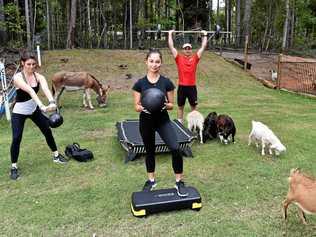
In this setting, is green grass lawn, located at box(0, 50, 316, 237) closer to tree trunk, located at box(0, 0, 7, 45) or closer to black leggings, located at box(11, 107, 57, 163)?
black leggings, located at box(11, 107, 57, 163)

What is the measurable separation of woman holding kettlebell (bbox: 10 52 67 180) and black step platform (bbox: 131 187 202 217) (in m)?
1.58

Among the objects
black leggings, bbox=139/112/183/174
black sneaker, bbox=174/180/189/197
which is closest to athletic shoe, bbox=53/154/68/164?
black leggings, bbox=139/112/183/174

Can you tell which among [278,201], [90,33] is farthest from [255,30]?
[278,201]

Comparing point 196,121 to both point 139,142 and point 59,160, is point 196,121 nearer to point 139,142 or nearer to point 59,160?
point 139,142

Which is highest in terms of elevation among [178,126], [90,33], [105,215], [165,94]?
[90,33]

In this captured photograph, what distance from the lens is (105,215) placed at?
13.8ft

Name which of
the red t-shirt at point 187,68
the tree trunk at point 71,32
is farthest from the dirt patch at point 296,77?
the tree trunk at point 71,32

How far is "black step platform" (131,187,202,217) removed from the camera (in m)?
4.10

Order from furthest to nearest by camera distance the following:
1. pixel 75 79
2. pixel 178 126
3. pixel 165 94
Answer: pixel 75 79
pixel 178 126
pixel 165 94

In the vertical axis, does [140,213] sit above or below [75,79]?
below

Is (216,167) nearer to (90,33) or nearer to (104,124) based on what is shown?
(104,124)

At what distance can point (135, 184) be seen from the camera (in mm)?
5062

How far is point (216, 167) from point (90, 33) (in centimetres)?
1765

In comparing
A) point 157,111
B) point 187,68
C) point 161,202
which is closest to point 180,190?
point 161,202
